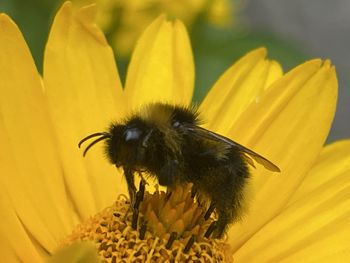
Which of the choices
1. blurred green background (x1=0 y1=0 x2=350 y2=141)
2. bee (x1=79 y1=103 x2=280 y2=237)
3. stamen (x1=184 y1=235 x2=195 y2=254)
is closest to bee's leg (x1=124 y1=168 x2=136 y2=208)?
bee (x1=79 y1=103 x2=280 y2=237)

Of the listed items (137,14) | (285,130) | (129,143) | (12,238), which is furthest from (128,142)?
(137,14)

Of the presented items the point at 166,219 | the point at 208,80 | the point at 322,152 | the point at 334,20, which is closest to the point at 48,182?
the point at 166,219

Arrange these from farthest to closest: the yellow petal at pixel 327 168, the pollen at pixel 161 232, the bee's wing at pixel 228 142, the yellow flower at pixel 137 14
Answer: the yellow flower at pixel 137 14, the yellow petal at pixel 327 168, the pollen at pixel 161 232, the bee's wing at pixel 228 142

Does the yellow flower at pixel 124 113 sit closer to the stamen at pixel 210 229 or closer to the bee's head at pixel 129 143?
the stamen at pixel 210 229

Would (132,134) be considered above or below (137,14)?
below

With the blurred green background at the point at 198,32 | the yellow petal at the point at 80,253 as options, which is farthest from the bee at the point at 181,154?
the blurred green background at the point at 198,32

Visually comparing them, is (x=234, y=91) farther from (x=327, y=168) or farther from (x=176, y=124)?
(x=176, y=124)

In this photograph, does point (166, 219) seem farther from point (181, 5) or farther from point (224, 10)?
point (224, 10)
